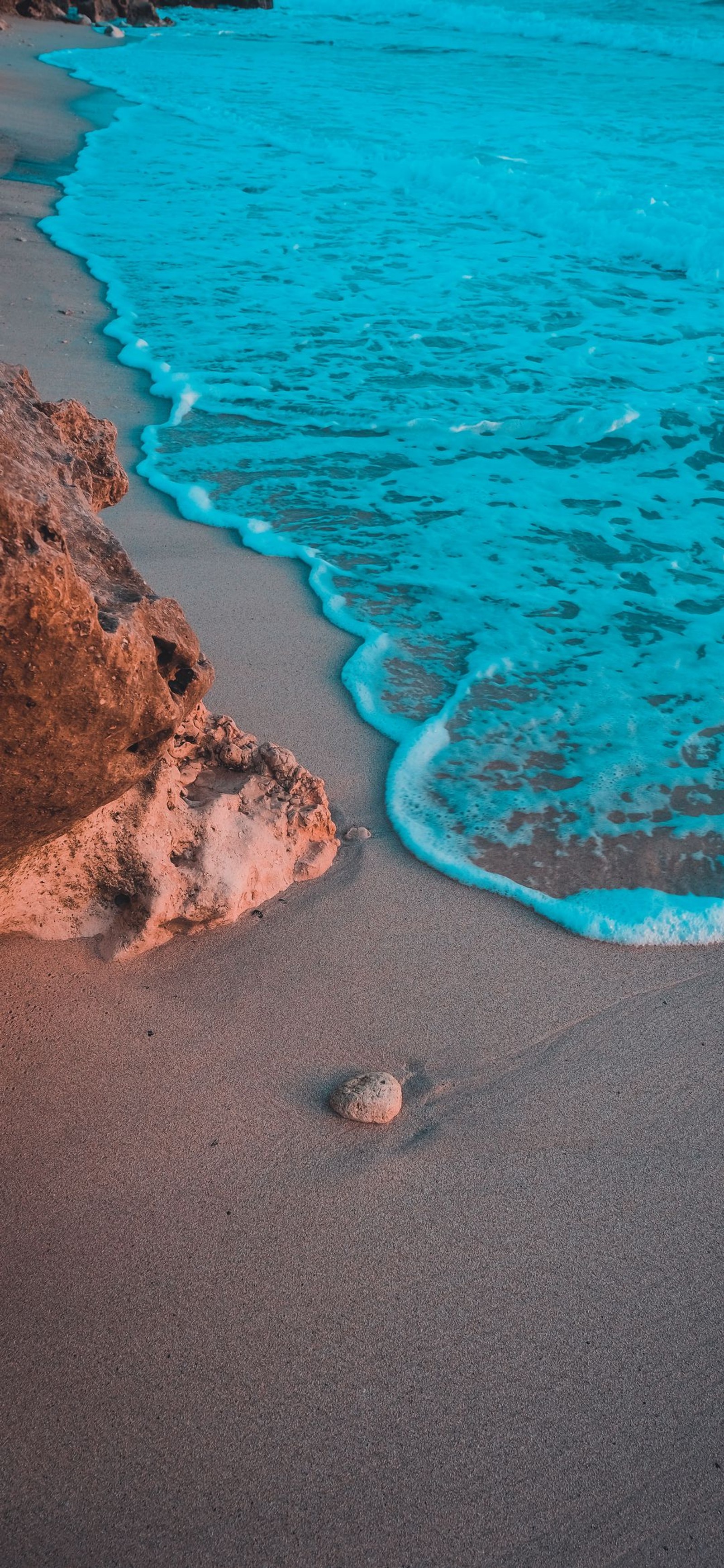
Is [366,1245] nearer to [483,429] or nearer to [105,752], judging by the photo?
[105,752]

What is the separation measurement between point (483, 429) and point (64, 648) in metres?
4.75

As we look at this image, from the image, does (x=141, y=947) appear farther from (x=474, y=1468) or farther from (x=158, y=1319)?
(x=474, y=1468)

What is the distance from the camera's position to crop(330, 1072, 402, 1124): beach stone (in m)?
2.23

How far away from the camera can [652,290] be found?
866 centimetres

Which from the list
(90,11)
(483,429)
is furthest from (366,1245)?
(90,11)

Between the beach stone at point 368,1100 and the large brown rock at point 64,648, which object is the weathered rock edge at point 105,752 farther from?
the beach stone at point 368,1100

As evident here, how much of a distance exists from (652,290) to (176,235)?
420cm

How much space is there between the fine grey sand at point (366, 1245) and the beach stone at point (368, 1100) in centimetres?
3

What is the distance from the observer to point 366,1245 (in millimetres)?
2018

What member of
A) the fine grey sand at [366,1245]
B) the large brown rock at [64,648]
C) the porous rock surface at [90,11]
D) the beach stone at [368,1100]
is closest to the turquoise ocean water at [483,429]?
the fine grey sand at [366,1245]

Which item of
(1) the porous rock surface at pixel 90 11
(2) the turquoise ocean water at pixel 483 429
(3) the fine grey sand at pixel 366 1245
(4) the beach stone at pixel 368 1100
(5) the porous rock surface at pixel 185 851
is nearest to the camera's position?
(3) the fine grey sand at pixel 366 1245

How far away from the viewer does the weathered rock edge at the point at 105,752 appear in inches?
67.1

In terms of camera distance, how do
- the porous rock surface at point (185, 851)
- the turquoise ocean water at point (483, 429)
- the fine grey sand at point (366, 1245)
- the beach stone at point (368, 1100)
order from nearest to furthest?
1. the fine grey sand at point (366, 1245)
2. the beach stone at point (368, 1100)
3. the porous rock surface at point (185, 851)
4. the turquoise ocean water at point (483, 429)

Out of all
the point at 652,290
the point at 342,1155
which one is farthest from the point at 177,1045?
the point at 652,290
